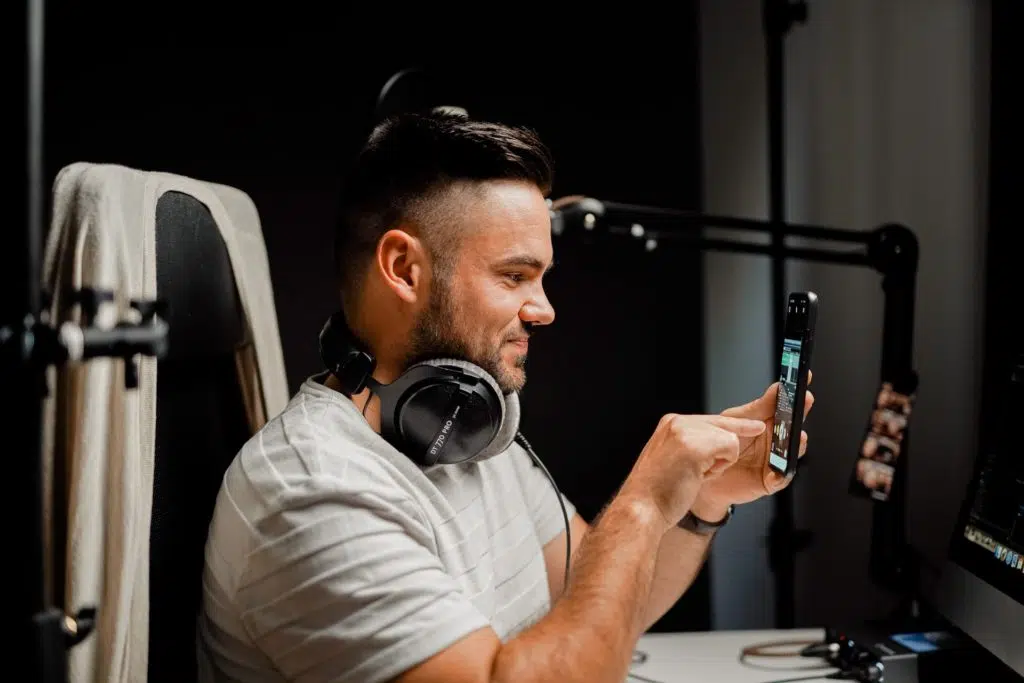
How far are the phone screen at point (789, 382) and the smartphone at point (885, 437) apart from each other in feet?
1.28

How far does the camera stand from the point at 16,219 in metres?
0.58

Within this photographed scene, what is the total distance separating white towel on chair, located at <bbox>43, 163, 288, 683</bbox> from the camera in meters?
0.86

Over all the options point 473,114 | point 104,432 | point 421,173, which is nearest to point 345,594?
point 104,432

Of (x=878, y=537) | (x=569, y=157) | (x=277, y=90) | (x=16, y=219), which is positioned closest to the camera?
(x=16, y=219)

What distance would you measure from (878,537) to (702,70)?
1081 millimetres

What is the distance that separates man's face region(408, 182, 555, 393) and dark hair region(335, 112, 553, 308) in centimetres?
2

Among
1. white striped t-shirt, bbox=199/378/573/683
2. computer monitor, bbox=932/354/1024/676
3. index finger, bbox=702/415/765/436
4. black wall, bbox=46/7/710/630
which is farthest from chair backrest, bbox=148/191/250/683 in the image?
computer monitor, bbox=932/354/1024/676

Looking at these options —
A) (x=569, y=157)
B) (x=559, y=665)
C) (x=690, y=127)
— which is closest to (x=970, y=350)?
(x=690, y=127)

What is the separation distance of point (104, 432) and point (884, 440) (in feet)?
3.84

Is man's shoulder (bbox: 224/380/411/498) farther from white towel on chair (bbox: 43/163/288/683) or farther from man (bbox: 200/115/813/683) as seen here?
white towel on chair (bbox: 43/163/288/683)

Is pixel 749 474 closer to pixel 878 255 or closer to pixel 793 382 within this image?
pixel 793 382

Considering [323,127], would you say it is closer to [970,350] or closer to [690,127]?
[690,127]

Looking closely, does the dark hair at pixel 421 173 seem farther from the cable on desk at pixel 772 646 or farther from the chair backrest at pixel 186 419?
the cable on desk at pixel 772 646

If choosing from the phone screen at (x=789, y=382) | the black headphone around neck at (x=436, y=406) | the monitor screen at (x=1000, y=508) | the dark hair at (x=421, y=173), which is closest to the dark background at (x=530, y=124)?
the monitor screen at (x=1000, y=508)
